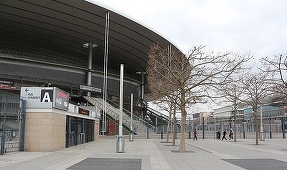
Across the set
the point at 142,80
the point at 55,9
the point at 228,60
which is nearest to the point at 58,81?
the point at 55,9

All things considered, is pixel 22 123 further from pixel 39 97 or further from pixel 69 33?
pixel 69 33

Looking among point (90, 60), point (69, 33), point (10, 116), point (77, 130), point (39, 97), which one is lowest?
point (77, 130)

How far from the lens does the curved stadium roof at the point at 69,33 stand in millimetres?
43844

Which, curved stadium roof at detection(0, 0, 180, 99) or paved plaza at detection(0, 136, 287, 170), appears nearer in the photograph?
paved plaza at detection(0, 136, 287, 170)

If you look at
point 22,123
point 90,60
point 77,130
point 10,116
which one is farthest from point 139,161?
point 90,60

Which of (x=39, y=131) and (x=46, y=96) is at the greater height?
(x=46, y=96)

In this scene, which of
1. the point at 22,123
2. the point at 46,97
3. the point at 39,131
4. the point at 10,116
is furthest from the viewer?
the point at 46,97

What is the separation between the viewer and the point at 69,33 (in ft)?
171

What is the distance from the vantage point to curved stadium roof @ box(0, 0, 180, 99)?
144 feet

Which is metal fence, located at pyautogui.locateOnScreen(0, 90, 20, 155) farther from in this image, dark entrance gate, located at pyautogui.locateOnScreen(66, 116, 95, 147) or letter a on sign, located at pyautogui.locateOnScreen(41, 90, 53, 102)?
dark entrance gate, located at pyautogui.locateOnScreen(66, 116, 95, 147)

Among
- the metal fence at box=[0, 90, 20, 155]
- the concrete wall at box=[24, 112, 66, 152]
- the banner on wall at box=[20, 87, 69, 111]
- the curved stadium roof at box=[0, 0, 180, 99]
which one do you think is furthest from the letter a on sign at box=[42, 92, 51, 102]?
the curved stadium roof at box=[0, 0, 180, 99]

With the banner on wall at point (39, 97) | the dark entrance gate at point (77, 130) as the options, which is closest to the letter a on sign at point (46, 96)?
the banner on wall at point (39, 97)

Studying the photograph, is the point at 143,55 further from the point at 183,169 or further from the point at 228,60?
the point at 183,169

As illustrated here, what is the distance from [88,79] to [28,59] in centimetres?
1119
